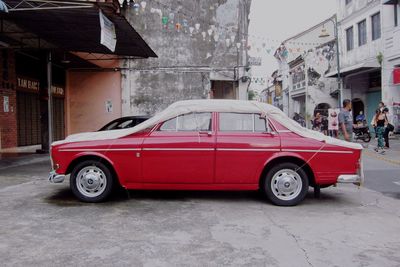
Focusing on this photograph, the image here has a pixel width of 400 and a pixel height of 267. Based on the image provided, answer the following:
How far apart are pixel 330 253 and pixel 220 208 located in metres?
2.22

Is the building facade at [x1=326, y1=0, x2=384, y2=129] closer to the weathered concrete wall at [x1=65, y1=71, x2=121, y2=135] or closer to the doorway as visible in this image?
the doorway

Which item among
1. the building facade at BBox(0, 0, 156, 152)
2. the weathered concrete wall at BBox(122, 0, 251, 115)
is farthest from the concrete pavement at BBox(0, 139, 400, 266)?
the weathered concrete wall at BBox(122, 0, 251, 115)

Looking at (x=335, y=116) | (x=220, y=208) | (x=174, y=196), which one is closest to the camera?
(x=220, y=208)

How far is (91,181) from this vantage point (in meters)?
6.53

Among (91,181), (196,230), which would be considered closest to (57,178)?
(91,181)

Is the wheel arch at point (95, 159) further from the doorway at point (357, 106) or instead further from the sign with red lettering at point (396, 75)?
the doorway at point (357, 106)

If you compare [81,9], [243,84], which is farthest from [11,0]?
[243,84]

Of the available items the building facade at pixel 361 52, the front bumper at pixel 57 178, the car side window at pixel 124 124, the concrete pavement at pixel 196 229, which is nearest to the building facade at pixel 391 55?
the building facade at pixel 361 52

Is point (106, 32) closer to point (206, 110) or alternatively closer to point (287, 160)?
point (206, 110)

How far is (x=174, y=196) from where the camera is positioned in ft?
23.4

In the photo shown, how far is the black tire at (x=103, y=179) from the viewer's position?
6.52 m

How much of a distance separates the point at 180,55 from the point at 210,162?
16.6 m

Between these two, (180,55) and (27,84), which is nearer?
(27,84)

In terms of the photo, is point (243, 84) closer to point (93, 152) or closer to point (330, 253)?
point (93, 152)
